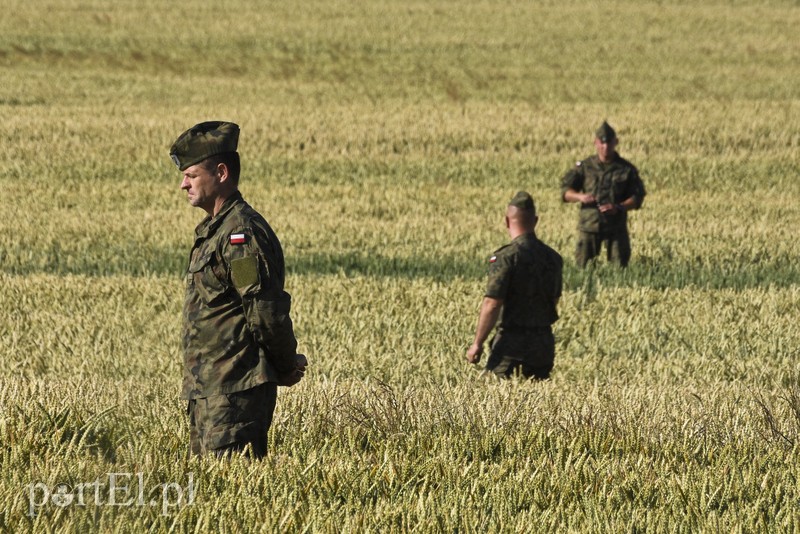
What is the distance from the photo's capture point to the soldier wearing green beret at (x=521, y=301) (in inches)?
289

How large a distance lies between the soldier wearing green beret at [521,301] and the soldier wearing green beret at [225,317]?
8.97 feet

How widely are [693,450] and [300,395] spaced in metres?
2.34

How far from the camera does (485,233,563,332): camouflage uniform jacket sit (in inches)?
289

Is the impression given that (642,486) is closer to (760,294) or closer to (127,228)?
(760,294)

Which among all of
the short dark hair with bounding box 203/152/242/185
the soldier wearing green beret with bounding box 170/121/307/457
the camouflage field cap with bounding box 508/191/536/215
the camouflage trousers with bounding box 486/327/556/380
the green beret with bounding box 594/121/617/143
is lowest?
the camouflage trousers with bounding box 486/327/556/380

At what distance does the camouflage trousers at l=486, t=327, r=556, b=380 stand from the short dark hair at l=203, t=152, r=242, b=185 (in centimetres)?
326

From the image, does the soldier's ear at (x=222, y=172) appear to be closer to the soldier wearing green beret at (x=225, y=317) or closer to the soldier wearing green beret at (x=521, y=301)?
the soldier wearing green beret at (x=225, y=317)

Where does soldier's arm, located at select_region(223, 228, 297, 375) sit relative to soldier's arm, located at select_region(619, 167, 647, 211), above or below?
below

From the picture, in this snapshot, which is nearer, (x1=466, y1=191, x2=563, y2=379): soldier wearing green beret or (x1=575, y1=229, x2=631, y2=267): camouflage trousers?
(x1=466, y1=191, x2=563, y2=379): soldier wearing green beret

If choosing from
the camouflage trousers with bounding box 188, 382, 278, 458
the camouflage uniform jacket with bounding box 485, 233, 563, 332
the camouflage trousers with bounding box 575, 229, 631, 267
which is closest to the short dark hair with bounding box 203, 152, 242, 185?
the camouflage trousers with bounding box 188, 382, 278, 458

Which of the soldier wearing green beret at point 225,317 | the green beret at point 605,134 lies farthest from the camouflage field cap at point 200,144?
the green beret at point 605,134

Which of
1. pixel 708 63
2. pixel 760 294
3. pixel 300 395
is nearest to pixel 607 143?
pixel 760 294

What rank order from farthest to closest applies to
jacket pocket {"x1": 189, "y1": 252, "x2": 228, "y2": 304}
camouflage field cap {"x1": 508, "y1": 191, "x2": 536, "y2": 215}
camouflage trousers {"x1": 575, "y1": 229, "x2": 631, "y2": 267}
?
camouflage trousers {"x1": 575, "y1": 229, "x2": 631, "y2": 267}, camouflage field cap {"x1": 508, "y1": 191, "x2": 536, "y2": 215}, jacket pocket {"x1": 189, "y1": 252, "x2": 228, "y2": 304}

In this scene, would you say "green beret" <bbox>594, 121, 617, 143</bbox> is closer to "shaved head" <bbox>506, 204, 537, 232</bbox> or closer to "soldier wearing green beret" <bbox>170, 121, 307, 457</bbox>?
"shaved head" <bbox>506, 204, 537, 232</bbox>
